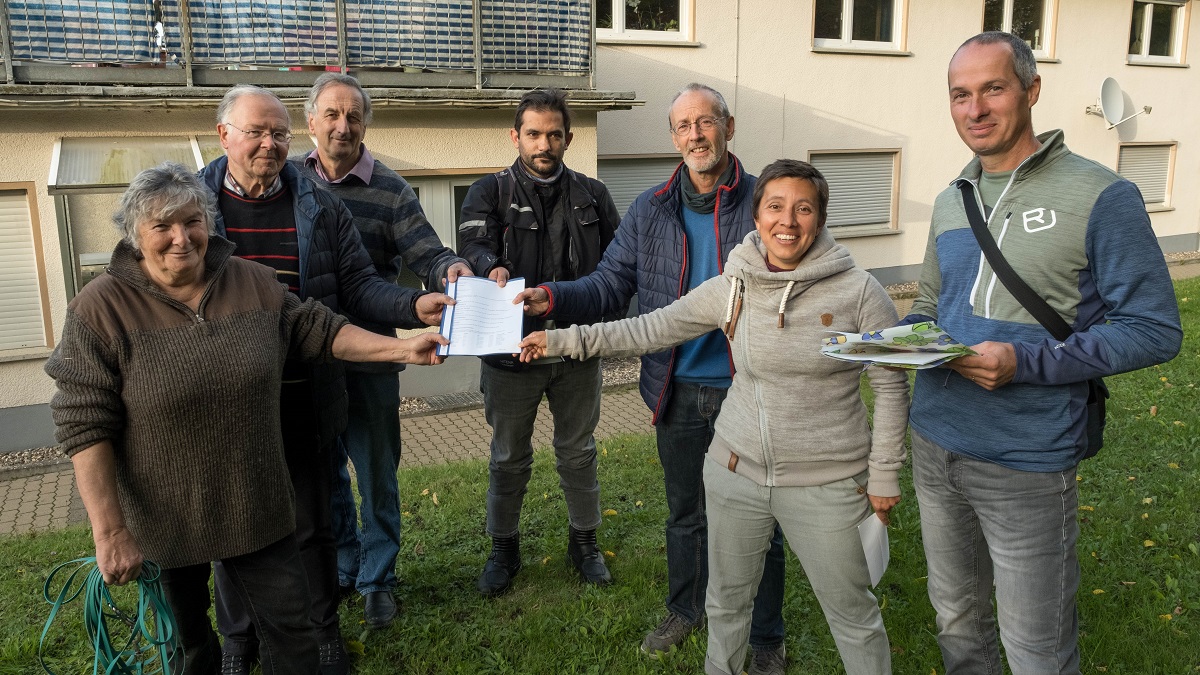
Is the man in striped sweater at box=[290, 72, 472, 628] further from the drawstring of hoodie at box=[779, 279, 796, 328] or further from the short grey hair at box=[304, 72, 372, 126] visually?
the drawstring of hoodie at box=[779, 279, 796, 328]

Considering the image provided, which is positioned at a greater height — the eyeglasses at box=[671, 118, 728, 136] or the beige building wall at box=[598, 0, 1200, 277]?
the beige building wall at box=[598, 0, 1200, 277]

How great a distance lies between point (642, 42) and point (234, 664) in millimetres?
9437

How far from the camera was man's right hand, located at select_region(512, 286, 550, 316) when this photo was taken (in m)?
3.79

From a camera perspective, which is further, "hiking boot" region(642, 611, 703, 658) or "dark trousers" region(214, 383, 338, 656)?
"hiking boot" region(642, 611, 703, 658)

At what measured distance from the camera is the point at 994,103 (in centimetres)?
264

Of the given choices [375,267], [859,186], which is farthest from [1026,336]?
[859,186]

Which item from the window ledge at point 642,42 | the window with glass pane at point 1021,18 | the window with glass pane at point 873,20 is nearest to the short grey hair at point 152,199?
the window ledge at point 642,42

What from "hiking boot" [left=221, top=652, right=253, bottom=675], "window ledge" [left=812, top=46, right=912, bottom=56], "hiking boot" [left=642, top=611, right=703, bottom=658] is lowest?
"hiking boot" [left=642, top=611, right=703, bottom=658]

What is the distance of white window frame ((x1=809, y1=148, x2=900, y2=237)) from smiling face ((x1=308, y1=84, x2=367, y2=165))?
10589mm

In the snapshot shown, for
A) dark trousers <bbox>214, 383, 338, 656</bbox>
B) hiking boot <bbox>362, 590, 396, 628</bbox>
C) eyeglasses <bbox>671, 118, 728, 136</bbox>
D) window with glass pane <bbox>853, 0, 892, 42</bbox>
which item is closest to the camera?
dark trousers <bbox>214, 383, 338, 656</bbox>

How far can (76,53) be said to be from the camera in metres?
7.47

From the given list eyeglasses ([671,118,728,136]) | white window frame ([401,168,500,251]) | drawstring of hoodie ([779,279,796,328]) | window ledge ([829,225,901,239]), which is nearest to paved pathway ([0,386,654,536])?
white window frame ([401,168,500,251])

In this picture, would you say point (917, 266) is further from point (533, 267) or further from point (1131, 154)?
point (533, 267)

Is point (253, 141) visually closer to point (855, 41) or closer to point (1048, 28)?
point (855, 41)
